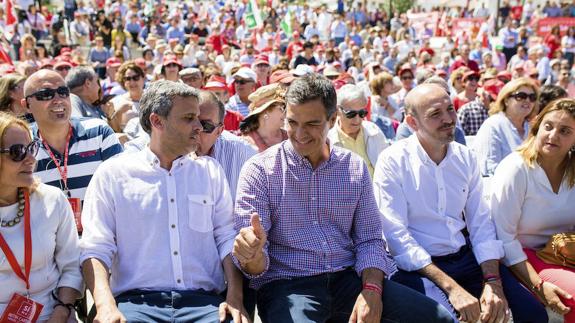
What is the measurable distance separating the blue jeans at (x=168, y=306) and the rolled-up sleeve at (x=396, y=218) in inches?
41.6

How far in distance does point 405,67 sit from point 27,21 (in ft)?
47.9

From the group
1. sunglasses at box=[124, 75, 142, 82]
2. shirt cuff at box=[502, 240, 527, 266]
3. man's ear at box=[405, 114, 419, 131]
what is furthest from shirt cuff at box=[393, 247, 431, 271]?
sunglasses at box=[124, 75, 142, 82]

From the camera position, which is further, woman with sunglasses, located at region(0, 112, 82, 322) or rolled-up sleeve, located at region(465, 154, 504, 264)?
rolled-up sleeve, located at region(465, 154, 504, 264)

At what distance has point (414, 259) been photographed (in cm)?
335

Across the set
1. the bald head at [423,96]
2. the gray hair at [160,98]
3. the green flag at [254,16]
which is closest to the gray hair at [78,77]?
the gray hair at [160,98]

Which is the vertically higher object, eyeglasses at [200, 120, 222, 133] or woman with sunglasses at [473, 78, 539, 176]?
eyeglasses at [200, 120, 222, 133]

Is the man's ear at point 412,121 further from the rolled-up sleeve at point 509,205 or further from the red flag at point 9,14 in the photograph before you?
the red flag at point 9,14

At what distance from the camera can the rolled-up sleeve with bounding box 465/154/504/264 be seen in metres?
3.48

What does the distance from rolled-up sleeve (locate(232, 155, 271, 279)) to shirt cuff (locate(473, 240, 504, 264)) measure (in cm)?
127

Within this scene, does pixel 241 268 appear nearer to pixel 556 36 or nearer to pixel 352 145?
pixel 352 145

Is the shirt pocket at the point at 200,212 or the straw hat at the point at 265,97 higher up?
the straw hat at the point at 265,97

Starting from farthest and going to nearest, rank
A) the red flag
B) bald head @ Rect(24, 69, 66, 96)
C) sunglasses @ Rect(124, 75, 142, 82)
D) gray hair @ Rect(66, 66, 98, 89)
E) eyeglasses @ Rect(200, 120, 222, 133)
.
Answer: the red flag < sunglasses @ Rect(124, 75, 142, 82) < gray hair @ Rect(66, 66, 98, 89) < bald head @ Rect(24, 69, 66, 96) < eyeglasses @ Rect(200, 120, 222, 133)

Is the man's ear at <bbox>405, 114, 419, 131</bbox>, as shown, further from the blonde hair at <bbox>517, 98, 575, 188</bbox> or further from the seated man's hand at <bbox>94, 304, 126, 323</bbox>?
the seated man's hand at <bbox>94, 304, 126, 323</bbox>

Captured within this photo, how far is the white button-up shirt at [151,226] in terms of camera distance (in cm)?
298
